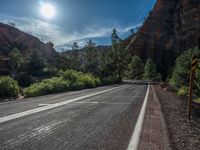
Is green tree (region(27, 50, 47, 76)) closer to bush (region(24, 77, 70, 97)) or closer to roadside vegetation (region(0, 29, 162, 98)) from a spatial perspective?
roadside vegetation (region(0, 29, 162, 98))

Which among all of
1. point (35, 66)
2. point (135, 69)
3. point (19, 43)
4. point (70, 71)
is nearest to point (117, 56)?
point (35, 66)

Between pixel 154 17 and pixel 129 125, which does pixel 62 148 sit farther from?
pixel 154 17

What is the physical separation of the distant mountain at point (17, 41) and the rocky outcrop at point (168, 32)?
4615 cm

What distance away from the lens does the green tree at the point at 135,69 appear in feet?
328

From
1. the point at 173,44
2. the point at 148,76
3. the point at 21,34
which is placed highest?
the point at 21,34

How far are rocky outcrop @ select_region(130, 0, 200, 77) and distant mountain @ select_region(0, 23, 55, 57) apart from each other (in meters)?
46.2

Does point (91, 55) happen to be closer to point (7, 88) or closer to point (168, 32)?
point (168, 32)

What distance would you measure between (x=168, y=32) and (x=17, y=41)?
2808 inches

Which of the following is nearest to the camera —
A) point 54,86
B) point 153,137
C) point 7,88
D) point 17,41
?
point 153,137

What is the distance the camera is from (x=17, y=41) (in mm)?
118562

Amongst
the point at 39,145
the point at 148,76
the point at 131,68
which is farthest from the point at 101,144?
the point at 131,68

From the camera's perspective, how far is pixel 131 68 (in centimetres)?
10219

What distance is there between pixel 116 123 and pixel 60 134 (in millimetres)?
2275

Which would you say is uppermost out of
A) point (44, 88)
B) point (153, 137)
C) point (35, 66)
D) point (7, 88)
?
point (35, 66)
